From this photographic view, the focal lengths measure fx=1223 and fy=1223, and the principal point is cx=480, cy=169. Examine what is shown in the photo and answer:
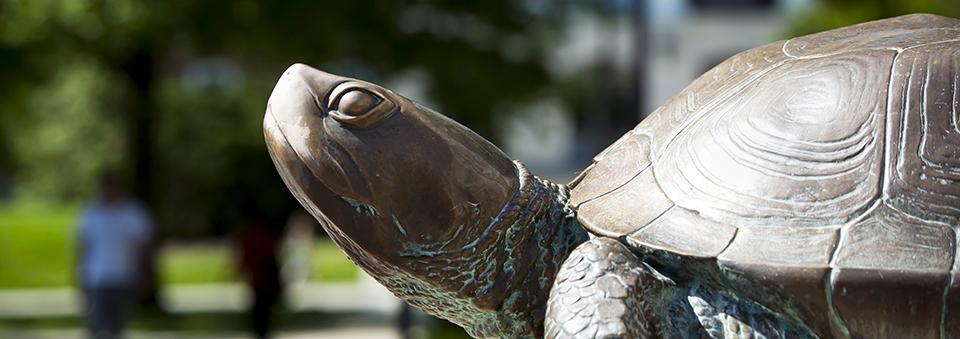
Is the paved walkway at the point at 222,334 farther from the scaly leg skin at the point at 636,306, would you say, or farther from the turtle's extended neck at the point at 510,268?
the scaly leg skin at the point at 636,306

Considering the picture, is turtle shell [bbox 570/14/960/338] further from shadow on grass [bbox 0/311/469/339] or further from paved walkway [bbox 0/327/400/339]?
shadow on grass [bbox 0/311/469/339]

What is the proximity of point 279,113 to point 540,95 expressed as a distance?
1418cm

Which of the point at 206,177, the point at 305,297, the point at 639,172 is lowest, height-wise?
the point at 206,177

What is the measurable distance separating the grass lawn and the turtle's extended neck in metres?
17.0

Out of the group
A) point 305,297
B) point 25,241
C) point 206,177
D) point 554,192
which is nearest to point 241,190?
point 206,177

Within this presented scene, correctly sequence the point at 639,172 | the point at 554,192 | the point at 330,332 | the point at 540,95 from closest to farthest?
the point at 639,172
the point at 554,192
the point at 330,332
the point at 540,95

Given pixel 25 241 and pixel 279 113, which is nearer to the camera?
pixel 279 113

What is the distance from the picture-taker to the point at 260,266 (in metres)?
11.2

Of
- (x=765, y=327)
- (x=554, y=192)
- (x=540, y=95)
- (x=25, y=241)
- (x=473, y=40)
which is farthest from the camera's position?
(x=25, y=241)

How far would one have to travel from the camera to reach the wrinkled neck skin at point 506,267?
3.67m

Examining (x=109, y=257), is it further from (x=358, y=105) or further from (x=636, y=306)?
(x=636, y=306)

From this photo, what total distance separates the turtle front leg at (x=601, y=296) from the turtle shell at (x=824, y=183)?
0.08 metres

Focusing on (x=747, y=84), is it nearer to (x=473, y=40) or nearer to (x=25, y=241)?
(x=473, y=40)

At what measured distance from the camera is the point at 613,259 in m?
3.39
